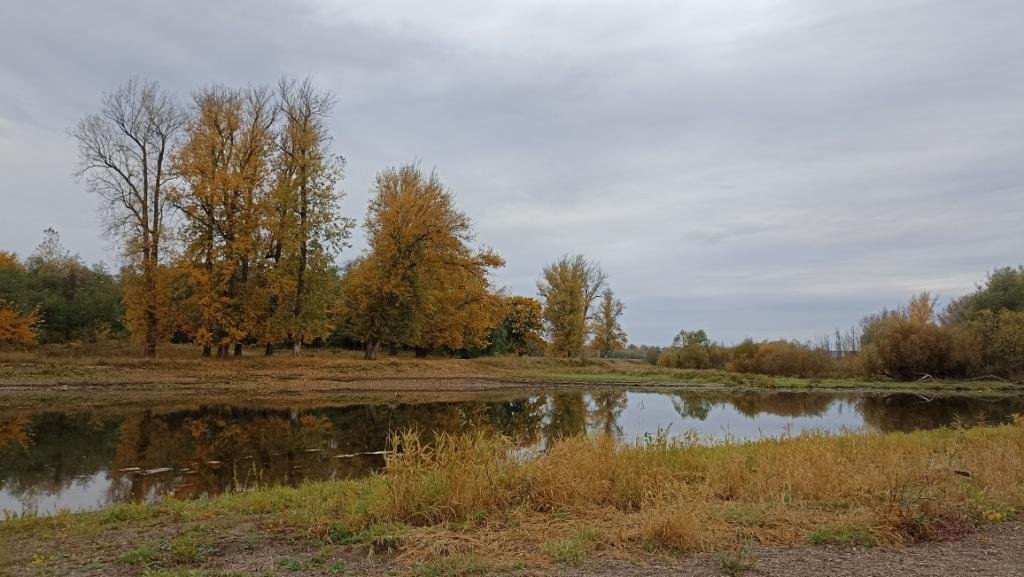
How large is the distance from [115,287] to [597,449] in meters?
49.5

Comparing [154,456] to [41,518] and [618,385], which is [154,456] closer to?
[41,518]

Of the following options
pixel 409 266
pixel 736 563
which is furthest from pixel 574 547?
pixel 409 266

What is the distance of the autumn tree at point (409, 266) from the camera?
126 ft

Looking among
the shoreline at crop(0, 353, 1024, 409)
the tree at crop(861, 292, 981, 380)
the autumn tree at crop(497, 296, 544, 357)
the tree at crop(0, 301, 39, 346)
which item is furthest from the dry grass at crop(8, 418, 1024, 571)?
the autumn tree at crop(497, 296, 544, 357)

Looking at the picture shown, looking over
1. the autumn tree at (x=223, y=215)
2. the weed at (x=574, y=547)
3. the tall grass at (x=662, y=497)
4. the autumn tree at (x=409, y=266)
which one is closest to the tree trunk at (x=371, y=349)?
the autumn tree at (x=409, y=266)

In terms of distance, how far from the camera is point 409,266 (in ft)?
127

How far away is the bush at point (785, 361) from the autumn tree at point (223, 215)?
126 feet

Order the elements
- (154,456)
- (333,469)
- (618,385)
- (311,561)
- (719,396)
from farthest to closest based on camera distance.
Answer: (618,385) → (719,396) → (154,456) → (333,469) → (311,561)

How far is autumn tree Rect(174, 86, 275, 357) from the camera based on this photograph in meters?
31.4

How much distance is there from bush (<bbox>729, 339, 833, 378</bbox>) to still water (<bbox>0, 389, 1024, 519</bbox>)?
17.9 m

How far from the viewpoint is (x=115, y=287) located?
47.0m

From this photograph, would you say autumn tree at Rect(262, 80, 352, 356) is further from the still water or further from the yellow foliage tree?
the yellow foliage tree

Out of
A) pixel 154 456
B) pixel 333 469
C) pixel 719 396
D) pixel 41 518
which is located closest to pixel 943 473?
pixel 333 469

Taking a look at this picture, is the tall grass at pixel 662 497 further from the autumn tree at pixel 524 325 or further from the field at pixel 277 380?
the autumn tree at pixel 524 325
